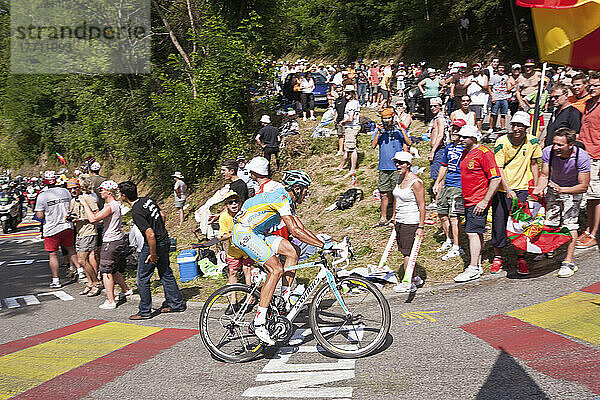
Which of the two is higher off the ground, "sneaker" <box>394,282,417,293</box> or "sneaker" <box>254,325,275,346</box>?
"sneaker" <box>254,325,275,346</box>

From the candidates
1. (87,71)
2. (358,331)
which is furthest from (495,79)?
(87,71)

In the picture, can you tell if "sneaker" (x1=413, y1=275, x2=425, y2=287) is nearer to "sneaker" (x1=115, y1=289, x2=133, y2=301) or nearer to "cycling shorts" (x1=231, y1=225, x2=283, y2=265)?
"cycling shorts" (x1=231, y1=225, x2=283, y2=265)

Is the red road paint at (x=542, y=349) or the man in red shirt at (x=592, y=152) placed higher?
the man in red shirt at (x=592, y=152)

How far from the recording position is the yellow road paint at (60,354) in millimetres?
5730

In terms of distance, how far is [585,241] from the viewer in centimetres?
827

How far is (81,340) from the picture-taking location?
23.7 ft

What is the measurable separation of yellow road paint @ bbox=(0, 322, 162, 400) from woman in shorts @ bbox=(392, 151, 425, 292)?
404 cm

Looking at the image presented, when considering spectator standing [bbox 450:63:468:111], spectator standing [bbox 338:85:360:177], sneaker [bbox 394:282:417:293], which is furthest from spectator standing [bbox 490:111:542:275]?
spectator standing [bbox 338:85:360:177]

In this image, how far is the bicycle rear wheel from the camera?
5898 mm

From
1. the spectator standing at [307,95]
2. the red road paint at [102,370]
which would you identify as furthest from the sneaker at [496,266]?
the spectator standing at [307,95]

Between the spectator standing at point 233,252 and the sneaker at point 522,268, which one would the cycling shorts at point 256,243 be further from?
the sneaker at point 522,268

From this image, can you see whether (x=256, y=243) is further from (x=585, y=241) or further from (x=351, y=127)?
(x=351, y=127)

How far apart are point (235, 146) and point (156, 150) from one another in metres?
8.46

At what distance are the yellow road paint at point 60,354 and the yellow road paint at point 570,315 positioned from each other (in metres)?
5.36
